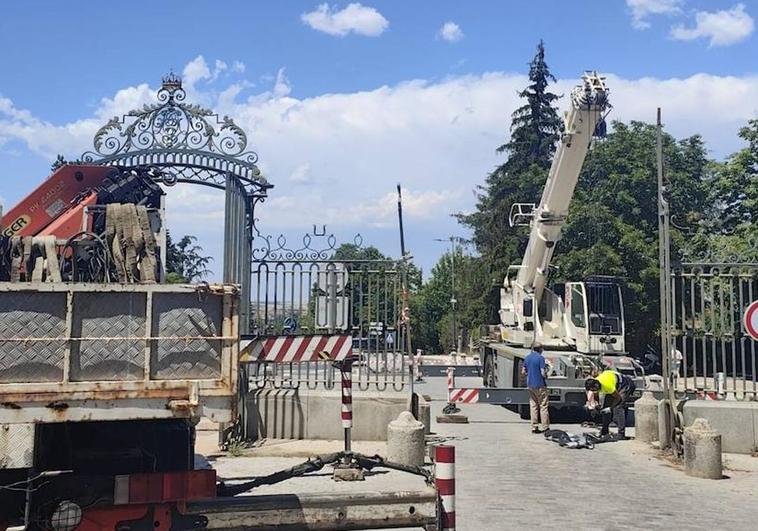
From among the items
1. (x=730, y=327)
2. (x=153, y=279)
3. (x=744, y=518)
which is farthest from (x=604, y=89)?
(x=153, y=279)

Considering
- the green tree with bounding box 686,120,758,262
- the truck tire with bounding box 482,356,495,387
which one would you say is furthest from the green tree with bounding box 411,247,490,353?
the truck tire with bounding box 482,356,495,387

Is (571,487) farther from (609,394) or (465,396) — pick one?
(465,396)

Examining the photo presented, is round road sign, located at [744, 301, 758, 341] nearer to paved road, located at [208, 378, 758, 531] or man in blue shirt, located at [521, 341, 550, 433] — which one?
paved road, located at [208, 378, 758, 531]

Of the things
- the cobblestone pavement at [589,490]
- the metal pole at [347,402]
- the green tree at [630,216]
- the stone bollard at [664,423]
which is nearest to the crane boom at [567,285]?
the cobblestone pavement at [589,490]

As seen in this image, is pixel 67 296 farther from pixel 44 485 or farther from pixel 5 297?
pixel 44 485

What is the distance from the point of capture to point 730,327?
1163 centimetres

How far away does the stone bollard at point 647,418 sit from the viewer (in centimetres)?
1240

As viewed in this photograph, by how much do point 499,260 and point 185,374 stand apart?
111ft

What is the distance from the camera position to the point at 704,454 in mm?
9633

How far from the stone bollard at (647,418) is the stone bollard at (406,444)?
4849 mm

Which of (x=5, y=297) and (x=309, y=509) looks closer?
(x=5, y=297)

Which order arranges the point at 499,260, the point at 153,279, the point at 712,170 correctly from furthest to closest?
the point at 499,260 < the point at 712,170 < the point at 153,279

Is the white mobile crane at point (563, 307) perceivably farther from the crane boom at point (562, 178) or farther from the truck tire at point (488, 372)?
the truck tire at point (488, 372)

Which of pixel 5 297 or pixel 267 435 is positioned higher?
pixel 5 297
